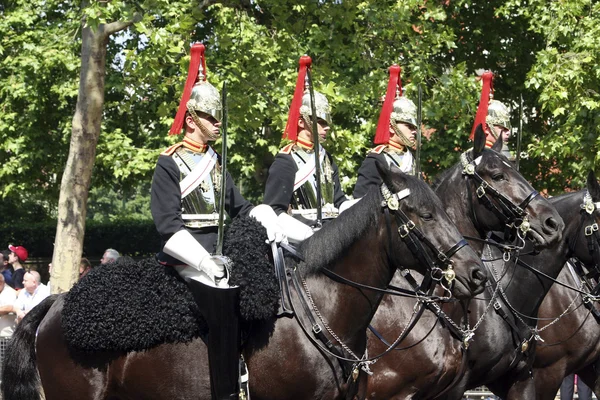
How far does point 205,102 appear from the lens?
20.7 feet

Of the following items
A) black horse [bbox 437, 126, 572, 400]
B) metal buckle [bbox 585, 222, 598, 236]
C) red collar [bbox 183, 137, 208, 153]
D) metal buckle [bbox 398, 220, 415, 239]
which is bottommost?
black horse [bbox 437, 126, 572, 400]

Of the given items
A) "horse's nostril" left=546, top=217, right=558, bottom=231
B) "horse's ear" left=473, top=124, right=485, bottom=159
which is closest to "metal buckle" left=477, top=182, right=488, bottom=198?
"horse's ear" left=473, top=124, right=485, bottom=159

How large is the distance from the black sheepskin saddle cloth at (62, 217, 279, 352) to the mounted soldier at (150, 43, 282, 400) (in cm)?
9

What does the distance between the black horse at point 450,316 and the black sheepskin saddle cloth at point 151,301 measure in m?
1.39

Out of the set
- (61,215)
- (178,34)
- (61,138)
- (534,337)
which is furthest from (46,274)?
(534,337)

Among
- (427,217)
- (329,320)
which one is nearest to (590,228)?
(427,217)

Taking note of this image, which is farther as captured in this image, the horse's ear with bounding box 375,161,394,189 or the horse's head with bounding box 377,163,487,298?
the horse's ear with bounding box 375,161,394,189

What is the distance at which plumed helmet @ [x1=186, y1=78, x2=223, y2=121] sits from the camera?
6.32m

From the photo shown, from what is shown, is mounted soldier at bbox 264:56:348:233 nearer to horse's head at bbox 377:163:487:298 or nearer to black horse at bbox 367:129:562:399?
black horse at bbox 367:129:562:399

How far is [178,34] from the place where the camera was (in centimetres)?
1317

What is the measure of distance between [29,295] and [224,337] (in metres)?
6.85

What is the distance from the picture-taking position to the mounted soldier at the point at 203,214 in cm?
587

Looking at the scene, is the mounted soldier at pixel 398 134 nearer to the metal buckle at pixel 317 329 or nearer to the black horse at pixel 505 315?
the black horse at pixel 505 315

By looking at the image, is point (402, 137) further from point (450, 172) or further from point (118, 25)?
point (118, 25)
